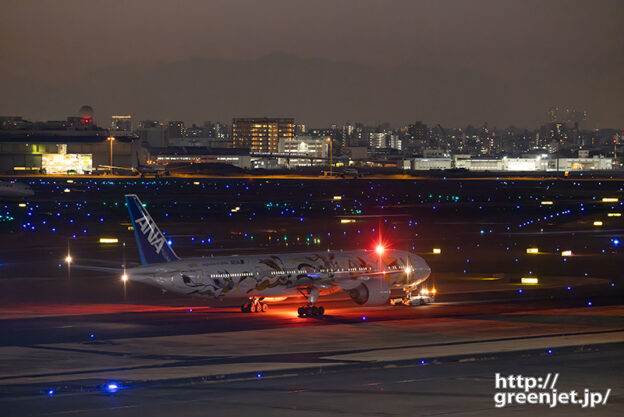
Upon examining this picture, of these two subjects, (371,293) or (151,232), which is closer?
(151,232)

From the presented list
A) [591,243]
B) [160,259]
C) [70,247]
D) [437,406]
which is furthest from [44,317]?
[591,243]

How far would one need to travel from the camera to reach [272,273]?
48562 millimetres

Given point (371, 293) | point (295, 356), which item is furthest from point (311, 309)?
point (295, 356)

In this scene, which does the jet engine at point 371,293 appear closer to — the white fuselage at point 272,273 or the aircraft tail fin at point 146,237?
the white fuselage at point 272,273

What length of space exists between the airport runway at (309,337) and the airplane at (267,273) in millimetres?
1228

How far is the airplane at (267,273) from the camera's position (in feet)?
151

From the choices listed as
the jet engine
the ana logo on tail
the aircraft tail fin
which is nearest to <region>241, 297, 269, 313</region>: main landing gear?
the aircraft tail fin

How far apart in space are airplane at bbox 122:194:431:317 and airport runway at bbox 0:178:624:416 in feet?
4.03

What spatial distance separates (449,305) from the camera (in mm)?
52656

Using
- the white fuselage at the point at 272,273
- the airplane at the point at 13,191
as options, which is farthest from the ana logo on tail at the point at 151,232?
the airplane at the point at 13,191

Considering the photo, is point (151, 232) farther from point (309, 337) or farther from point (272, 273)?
point (309, 337)

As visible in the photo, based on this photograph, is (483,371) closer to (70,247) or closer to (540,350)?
(540,350)

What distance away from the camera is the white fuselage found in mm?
45875

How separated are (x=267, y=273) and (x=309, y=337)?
8003mm
